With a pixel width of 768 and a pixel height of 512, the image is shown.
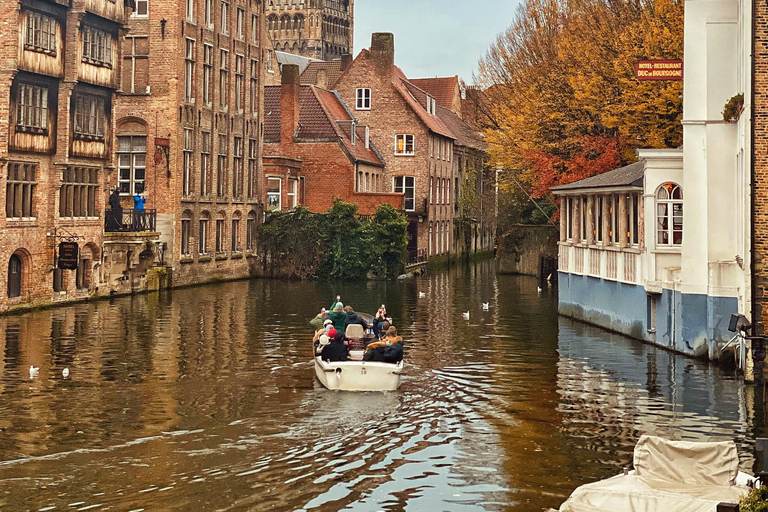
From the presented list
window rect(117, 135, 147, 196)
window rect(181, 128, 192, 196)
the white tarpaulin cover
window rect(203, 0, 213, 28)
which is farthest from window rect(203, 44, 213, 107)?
the white tarpaulin cover

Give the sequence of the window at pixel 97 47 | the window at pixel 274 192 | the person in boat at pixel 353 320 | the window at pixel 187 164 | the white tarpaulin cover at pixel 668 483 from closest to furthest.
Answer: the white tarpaulin cover at pixel 668 483 < the person in boat at pixel 353 320 < the window at pixel 97 47 < the window at pixel 187 164 < the window at pixel 274 192

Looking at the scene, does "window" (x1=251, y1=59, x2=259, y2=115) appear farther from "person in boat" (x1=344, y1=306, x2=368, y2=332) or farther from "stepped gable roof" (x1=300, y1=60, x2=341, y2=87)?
"person in boat" (x1=344, y1=306, x2=368, y2=332)

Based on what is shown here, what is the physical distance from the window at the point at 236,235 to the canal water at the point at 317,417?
70.7 feet

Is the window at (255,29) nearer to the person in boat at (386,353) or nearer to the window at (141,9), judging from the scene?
the window at (141,9)

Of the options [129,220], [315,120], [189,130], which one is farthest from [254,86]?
[129,220]

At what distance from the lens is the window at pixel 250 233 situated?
58972 mm

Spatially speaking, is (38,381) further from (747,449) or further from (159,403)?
(747,449)

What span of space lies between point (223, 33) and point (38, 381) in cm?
3505

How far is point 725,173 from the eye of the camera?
2717 centimetres

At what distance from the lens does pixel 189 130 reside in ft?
171

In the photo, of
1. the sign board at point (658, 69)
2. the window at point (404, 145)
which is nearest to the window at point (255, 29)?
the window at point (404, 145)

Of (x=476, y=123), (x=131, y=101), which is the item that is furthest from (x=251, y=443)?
(x=476, y=123)

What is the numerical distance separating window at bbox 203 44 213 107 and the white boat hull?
33.3 metres

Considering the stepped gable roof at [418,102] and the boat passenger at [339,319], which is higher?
the stepped gable roof at [418,102]
